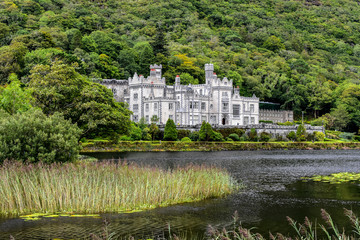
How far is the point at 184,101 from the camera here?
8425 cm

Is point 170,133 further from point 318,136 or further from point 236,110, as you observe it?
point 318,136

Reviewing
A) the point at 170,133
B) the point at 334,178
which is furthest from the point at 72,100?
the point at 170,133

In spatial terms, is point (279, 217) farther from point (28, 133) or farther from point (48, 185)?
point (28, 133)

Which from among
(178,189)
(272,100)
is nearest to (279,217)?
(178,189)

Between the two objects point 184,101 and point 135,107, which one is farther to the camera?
point 135,107

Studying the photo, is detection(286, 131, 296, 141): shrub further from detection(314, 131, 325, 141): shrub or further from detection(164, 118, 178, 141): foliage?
detection(164, 118, 178, 141): foliage

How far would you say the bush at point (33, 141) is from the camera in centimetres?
2522

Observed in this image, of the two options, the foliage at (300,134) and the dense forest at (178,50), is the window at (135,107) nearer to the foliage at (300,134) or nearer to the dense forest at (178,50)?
the dense forest at (178,50)

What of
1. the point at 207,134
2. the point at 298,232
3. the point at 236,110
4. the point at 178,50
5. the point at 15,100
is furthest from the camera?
the point at 178,50

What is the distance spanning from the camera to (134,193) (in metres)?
20.0

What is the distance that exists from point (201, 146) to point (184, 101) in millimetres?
16348

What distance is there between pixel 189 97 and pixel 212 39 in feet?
247

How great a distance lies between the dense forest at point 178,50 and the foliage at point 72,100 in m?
0.12

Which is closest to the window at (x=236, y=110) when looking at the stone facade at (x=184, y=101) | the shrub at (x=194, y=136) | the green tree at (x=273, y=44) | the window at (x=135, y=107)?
the stone facade at (x=184, y=101)
